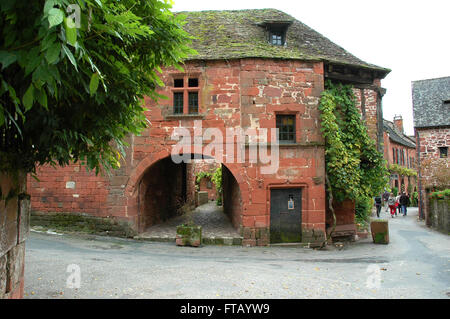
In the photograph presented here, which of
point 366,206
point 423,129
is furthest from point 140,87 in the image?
point 423,129

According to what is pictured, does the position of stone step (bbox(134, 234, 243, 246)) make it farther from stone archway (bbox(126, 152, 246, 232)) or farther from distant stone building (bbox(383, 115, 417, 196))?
distant stone building (bbox(383, 115, 417, 196))

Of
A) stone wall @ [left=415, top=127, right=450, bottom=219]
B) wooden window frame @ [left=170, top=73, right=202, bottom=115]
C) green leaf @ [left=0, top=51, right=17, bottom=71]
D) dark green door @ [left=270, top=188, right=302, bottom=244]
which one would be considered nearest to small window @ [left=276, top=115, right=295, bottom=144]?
dark green door @ [left=270, top=188, right=302, bottom=244]

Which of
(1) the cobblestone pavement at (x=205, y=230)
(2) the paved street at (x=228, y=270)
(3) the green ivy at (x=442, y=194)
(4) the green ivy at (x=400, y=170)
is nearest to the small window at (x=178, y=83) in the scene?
(1) the cobblestone pavement at (x=205, y=230)

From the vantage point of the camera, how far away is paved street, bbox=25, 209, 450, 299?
18.7ft

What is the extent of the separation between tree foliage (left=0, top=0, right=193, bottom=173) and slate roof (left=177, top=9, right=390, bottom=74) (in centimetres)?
751

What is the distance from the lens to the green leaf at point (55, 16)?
1852 mm

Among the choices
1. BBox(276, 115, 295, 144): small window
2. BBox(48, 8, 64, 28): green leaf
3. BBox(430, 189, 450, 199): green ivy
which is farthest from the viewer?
BBox(430, 189, 450, 199): green ivy

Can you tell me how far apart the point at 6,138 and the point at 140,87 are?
1693 mm

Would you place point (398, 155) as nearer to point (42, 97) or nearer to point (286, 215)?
point (286, 215)

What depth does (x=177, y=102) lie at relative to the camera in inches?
468

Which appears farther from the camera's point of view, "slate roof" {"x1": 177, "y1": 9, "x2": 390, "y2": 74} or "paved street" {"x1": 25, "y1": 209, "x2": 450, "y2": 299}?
"slate roof" {"x1": 177, "y1": 9, "x2": 390, "y2": 74}
